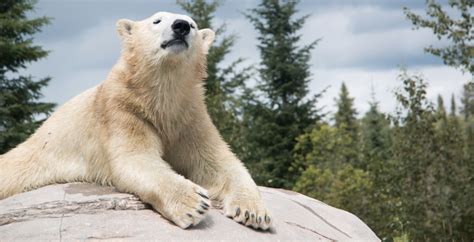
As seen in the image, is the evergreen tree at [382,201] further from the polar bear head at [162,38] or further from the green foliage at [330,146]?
the polar bear head at [162,38]

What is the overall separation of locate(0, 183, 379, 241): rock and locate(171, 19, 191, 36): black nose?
1.24 m

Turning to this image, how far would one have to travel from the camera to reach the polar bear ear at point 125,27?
18.5ft

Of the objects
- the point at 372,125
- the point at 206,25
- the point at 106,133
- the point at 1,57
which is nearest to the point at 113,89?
the point at 106,133

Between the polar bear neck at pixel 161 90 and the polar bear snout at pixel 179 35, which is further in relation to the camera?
the polar bear neck at pixel 161 90

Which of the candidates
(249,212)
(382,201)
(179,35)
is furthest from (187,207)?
(382,201)

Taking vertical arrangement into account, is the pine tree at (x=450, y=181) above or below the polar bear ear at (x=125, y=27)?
below

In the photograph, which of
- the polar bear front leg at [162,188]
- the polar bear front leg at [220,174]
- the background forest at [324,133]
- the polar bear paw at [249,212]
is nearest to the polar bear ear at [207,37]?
the polar bear front leg at [220,174]

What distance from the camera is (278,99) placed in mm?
23000

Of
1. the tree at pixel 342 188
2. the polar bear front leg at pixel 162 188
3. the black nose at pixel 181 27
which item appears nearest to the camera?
the polar bear front leg at pixel 162 188

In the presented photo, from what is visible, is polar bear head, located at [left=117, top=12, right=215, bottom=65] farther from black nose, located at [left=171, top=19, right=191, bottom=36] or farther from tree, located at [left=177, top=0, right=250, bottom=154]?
tree, located at [left=177, top=0, right=250, bottom=154]

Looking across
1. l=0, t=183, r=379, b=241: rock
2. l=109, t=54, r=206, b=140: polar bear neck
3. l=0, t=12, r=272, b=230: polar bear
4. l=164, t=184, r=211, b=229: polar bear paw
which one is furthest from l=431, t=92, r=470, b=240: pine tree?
l=164, t=184, r=211, b=229: polar bear paw

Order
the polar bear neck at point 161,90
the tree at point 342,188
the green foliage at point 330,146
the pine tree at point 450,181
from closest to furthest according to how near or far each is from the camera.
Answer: the polar bear neck at point 161,90 → the pine tree at point 450,181 → the tree at point 342,188 → the green foliage at point 330,146

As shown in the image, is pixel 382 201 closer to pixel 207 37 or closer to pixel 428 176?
pixel 428 176

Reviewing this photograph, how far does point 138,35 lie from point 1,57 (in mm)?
12222
